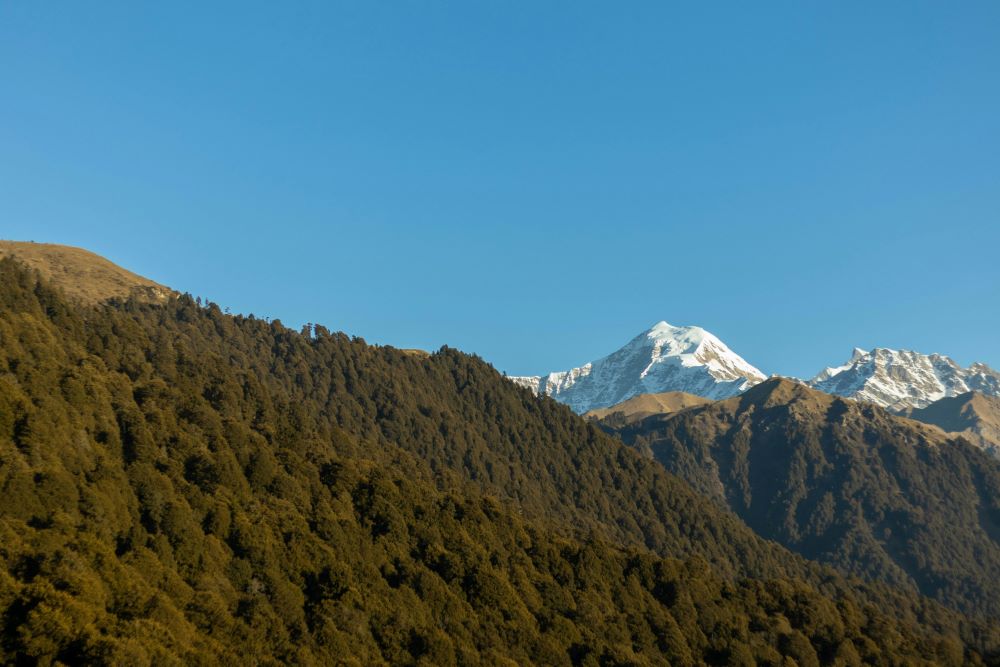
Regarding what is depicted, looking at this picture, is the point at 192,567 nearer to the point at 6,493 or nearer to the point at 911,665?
the point at 6,493

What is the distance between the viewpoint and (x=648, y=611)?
17750 centimetres

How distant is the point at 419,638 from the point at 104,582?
44.4m

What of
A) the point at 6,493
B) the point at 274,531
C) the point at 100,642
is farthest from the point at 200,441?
the point at 100,642

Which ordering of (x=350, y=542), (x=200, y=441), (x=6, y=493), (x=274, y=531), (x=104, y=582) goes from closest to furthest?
(x=104, y=582), (x=6, y=493), (x=274, y=531), (x=350, y=542), (x=200, y=441)

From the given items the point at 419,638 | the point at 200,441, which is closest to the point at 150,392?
the point at 200,441

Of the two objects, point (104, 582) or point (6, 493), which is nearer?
point (104, 582)

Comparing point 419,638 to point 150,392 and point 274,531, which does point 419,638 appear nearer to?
point 274,531

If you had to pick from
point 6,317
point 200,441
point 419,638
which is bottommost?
point 419,638

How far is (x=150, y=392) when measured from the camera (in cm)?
16550

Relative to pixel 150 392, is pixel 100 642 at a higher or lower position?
lower

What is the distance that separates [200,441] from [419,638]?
53.7 meters

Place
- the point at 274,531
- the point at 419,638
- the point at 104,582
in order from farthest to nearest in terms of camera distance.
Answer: the point at 274,531, the point at 419,638, the point at 104,582

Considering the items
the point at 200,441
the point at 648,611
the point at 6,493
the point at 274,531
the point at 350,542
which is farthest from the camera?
the point at 648,611

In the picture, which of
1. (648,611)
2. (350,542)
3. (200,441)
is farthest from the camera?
(648,611)
